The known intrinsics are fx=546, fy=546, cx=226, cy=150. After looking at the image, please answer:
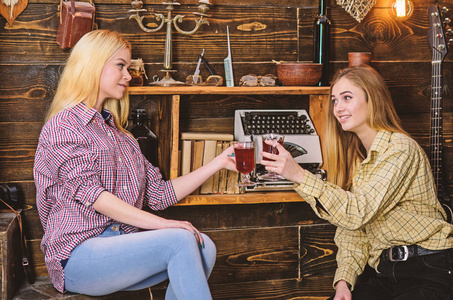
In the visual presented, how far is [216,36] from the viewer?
294 cm

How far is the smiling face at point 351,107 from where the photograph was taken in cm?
234

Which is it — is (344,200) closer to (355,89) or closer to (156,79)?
(355,89)

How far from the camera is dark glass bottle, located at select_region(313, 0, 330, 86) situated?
9.47ft

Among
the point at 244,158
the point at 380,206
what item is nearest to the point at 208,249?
the point at 244,158

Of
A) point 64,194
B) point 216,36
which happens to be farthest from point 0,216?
point 216,36

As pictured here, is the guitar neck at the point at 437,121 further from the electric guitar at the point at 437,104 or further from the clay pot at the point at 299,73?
the clay pot at the point at 299,73

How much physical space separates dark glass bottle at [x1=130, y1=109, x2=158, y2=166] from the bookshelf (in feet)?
0.14

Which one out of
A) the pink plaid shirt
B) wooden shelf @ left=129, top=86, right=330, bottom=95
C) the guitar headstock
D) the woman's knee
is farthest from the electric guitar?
the pink plaid shirt

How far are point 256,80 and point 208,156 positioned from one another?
1.54ft

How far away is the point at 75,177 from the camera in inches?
82.7

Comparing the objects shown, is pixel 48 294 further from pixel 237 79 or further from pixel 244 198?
pixel 237 79

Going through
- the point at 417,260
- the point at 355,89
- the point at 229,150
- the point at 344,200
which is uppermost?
the point at 355,89

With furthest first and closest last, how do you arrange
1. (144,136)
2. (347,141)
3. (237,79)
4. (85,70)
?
(237,79) < (144,136) < (347,141) < (85,70)

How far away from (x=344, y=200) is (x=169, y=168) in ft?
3.29
